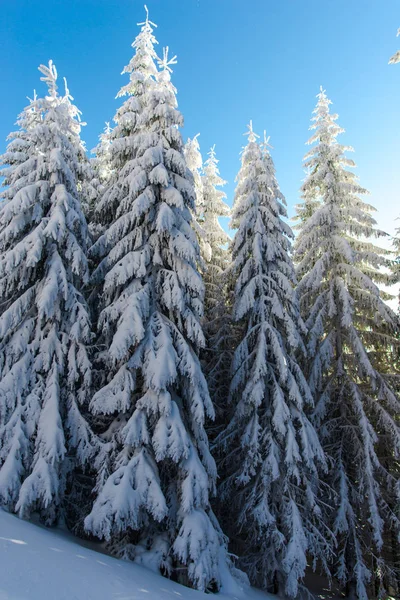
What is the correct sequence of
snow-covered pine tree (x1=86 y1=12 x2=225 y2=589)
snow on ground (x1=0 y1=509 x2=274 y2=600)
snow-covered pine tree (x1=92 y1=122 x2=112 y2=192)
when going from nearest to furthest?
snow on ground (x1=0 y1=509 x2=274 y2=600), snow-covered pine tree (x1=86 y1=12 x2=225 y2=589), snow-covered pine tree (x1=92 y1=122 x2=112 y2=192)

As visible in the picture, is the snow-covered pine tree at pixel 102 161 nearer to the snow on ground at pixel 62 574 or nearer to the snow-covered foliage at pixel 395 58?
the snow-covered foliage at pixel 395 58

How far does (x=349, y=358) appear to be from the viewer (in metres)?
14.3

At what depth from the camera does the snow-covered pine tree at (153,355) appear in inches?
337

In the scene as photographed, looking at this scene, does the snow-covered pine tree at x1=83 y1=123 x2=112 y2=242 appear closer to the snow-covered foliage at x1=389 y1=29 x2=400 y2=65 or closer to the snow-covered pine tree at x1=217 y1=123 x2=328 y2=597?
the snow-covered pine tree at x1=217 y1=123 x2=328 y2=597

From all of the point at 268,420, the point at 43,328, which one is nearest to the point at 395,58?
the point at 268,420

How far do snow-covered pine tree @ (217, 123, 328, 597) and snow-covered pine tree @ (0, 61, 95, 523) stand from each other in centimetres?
498

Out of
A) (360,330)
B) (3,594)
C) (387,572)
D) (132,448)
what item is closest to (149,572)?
(132,448)

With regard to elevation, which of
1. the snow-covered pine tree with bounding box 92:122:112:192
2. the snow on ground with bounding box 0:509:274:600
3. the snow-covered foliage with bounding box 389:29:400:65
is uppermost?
the snow-covered pine tree with bounding box 92:122:112:192

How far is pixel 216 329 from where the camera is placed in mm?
16297

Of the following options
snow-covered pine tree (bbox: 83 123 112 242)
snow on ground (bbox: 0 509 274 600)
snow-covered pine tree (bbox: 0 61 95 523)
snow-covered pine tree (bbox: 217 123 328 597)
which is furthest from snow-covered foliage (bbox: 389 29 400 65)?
snow on ground (bbox: 0 509 274 600)

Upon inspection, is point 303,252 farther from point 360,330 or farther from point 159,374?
point 159,374

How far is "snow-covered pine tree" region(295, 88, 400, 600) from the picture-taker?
41.7 ft

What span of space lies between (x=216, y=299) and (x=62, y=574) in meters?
11.8

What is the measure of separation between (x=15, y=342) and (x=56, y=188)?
4.29 meters
